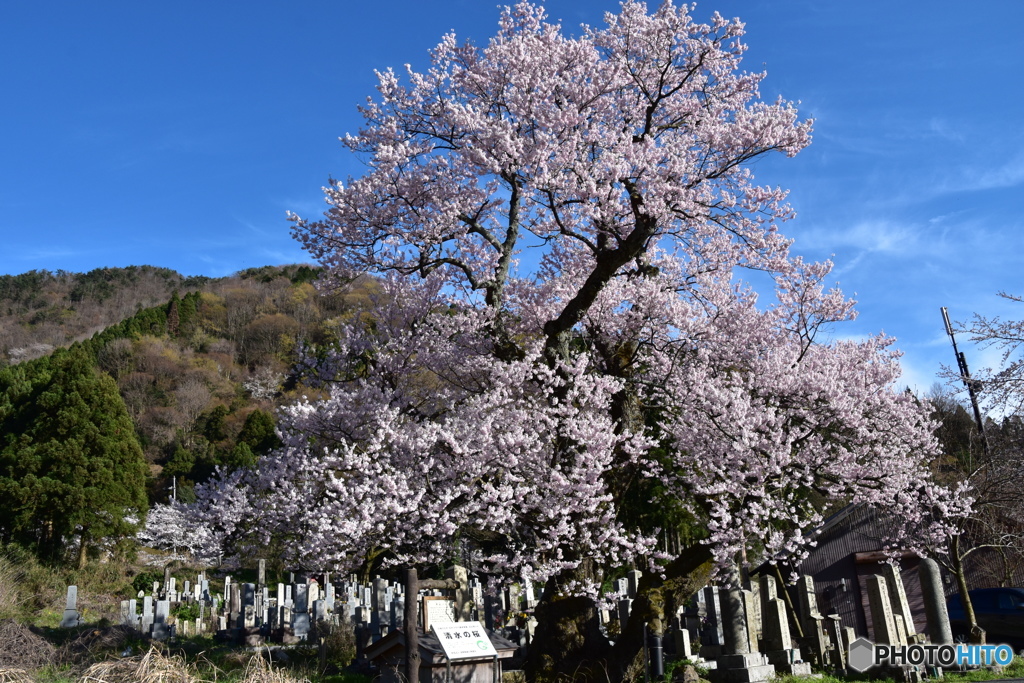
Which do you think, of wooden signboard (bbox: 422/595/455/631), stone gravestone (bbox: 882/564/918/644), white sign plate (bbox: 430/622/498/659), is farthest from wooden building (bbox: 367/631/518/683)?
stone gravestone (bbox: 882/564/918/644)

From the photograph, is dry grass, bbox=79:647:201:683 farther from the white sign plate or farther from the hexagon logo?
the hexagon logo

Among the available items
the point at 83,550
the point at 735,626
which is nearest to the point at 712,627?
the point at 735,626

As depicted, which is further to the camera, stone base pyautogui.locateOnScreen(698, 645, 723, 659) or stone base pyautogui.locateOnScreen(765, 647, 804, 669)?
Answer: stone base pyautogui.locateOnScreen(698, 645, 723, 659)

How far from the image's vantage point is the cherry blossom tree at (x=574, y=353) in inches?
435

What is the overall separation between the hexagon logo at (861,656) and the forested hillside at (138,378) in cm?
1079

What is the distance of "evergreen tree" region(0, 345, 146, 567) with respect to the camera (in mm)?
26219

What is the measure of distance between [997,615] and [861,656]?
5.89 m

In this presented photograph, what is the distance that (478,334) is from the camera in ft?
43.4

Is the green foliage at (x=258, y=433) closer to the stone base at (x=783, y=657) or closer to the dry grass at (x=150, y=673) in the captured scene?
the stone base at (x=783, y=657)

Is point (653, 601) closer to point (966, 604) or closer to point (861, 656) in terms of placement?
point (861, 656)

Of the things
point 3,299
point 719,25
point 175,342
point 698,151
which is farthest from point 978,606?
point 3,299

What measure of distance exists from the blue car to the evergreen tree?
27.3 m

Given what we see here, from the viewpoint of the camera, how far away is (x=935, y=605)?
39.5 ft

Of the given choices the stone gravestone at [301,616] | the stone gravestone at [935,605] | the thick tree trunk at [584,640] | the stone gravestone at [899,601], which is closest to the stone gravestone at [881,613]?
the stone gravestone at [899,601]
